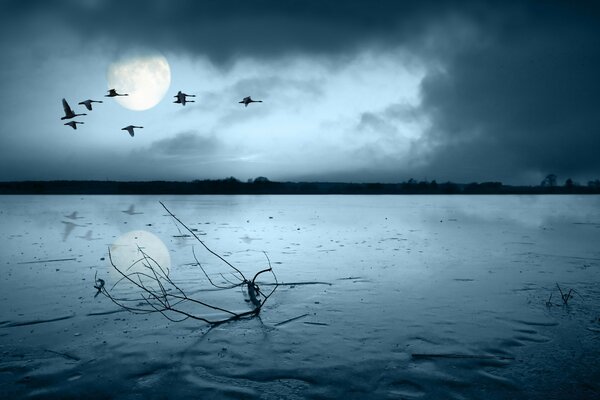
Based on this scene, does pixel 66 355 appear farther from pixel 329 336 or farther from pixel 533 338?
pixel 533 338

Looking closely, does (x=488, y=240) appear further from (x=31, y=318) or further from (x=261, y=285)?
(x=31, y=318)

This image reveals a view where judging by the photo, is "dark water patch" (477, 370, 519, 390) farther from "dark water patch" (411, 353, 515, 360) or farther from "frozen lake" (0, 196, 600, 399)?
"dark water patch" (411, 353, 515, 360)

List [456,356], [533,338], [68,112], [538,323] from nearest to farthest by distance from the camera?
[456,356]
[533,338]
[538,323]
[68,112]

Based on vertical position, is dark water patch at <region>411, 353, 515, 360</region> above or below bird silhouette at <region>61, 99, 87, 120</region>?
below

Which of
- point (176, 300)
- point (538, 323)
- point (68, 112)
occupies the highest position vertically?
point (68, 112)

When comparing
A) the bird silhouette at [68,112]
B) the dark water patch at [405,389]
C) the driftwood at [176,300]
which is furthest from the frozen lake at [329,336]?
the bird silhouette at [68,112]

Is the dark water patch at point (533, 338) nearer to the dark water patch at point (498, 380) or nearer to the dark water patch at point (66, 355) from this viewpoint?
the dark water patch at point (498, 380)

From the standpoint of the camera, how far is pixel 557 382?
4605 mm

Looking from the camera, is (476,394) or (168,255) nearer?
(476,394)

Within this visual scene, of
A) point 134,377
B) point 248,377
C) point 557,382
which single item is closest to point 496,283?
point 557,382

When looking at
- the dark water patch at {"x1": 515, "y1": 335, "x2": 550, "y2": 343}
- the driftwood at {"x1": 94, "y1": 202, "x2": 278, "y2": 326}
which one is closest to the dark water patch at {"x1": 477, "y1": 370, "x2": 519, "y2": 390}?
the dark water patch at {"x1": 515, "y1": 335, "x2": 550, "y2": 343}

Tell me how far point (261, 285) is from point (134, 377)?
4860mm

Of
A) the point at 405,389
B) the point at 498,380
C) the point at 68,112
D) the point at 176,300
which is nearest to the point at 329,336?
the point at 405,389

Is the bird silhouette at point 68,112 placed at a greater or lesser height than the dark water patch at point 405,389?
greater
